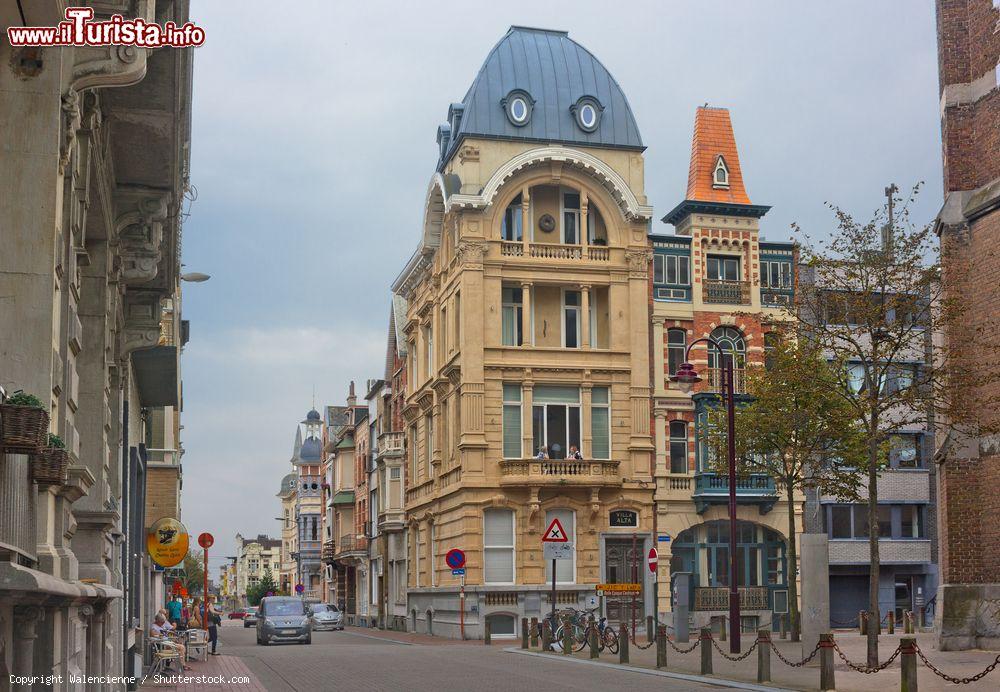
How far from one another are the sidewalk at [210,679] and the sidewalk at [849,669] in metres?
7.52

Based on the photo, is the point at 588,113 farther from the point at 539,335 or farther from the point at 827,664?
the point at 827,664

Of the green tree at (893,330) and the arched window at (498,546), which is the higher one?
the green tree at (893,330)

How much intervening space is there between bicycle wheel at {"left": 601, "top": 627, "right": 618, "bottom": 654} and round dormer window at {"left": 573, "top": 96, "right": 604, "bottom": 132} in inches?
834

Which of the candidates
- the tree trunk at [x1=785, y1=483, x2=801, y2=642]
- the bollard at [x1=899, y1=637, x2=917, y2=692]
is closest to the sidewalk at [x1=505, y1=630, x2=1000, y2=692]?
the bollard at [x1=899, y1=637, x2=917, y2=692]

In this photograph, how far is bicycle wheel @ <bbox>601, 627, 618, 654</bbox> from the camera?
3144 centimetres

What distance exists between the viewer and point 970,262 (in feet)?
85.8

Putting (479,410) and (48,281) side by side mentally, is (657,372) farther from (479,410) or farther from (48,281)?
(48,281)

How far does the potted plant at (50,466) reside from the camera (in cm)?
856

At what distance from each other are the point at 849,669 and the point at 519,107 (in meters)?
29.1

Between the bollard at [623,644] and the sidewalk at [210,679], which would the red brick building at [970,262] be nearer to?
the bollard at [623,644]

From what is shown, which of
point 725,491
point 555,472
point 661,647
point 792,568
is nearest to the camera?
point 661,647

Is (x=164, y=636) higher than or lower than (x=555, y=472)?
lower

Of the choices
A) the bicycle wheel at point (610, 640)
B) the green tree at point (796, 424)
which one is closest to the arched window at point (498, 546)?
the green tree at point (796, 424)

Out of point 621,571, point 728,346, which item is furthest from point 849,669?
point 728,346
